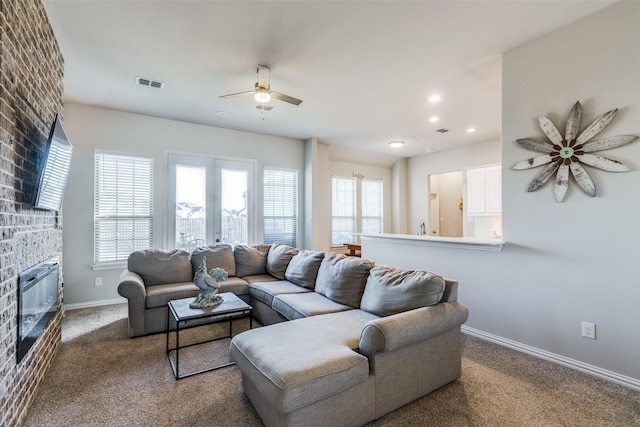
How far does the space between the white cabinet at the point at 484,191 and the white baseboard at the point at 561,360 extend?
3554mm

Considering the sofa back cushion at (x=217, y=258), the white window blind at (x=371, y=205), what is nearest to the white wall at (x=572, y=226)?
the sofa back cushion at (x=217, y=258)

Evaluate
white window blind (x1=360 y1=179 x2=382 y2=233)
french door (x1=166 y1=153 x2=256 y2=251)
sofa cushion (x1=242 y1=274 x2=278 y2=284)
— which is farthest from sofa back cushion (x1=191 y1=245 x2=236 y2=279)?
white window blind (x1=360 y1=179 x2=382 y2=233)

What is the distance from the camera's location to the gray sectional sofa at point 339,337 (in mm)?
1596

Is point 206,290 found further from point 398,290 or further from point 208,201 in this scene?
point 208,201

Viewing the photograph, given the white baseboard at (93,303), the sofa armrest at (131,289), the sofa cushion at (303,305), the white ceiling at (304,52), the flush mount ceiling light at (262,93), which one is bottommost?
the white baseboard at (93,303)

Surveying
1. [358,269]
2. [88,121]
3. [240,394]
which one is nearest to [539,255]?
[358,269]

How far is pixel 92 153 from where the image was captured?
4.29m

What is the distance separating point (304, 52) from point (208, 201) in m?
3.23

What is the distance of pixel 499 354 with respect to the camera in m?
2.72

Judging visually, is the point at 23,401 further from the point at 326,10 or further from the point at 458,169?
the point at 458,169

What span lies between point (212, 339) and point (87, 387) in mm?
1043

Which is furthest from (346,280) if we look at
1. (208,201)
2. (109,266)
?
(109,266)

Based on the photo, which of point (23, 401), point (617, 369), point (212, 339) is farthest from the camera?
point (212, 339)

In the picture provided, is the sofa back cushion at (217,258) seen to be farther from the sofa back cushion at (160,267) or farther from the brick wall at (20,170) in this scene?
the brick wall at (20,170)
